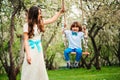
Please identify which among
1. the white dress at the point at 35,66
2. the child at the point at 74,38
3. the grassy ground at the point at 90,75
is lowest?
the grassy ground at the point at 90,75

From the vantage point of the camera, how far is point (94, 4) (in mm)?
34875

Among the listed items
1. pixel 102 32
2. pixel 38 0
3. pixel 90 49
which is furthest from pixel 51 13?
pixel 90 49

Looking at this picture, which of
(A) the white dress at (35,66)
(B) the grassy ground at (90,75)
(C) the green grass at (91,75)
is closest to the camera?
(A) the white dress at (35,66)

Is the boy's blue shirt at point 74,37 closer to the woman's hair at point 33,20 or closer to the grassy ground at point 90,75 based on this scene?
the woman's hair at point 33,20

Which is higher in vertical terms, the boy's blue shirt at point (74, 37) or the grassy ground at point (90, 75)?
the boy's blue shirt at point (74, 37)

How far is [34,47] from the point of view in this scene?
9016 millimetres

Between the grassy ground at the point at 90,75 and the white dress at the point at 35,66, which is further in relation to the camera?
the grassy ground at the point at 90,75

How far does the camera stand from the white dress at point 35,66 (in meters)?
8.99

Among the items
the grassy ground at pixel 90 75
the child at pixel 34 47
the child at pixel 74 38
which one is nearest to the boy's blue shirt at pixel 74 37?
the child at pixel 74 38

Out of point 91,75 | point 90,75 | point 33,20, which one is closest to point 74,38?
point 33,20

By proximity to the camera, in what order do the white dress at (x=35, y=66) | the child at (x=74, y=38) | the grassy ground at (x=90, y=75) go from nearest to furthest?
the white dress at (x=35, y=66), the child at (x=74, y=38), the grassy ground at (x=90, y=75)

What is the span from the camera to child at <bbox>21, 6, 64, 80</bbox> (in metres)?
9.00

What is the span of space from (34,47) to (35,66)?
0.44 m

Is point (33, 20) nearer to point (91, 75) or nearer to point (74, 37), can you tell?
point (74, 37)
